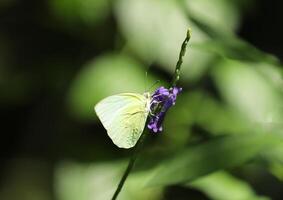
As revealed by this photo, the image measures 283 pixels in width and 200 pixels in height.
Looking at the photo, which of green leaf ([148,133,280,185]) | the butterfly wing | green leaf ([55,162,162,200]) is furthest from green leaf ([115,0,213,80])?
the butterfly wing

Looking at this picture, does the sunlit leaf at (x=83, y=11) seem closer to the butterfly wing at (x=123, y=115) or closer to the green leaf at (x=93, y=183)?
the green leaf at (x=93, y=183)

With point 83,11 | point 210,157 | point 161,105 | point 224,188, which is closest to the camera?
point 161,105

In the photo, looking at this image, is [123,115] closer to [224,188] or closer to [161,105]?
[161,105]

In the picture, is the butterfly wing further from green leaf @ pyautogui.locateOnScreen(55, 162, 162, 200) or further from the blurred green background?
green leaf @ pyautogui.locateOnScreen(55, 162, 162, 200)

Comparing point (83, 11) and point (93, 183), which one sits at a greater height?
point (83, 11)

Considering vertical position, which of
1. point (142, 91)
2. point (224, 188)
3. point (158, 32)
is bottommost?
point (224, 188)

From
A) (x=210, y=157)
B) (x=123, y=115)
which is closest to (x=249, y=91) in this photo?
(x=210, y=157)

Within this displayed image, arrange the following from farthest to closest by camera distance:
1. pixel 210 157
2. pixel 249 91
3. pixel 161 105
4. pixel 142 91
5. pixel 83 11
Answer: pixel 83 11, pixel 142 91, pixel 249 91, pixel 210 157, pixel 161 105
